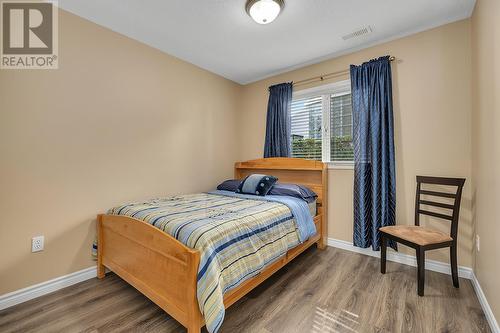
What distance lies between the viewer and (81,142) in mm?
2184

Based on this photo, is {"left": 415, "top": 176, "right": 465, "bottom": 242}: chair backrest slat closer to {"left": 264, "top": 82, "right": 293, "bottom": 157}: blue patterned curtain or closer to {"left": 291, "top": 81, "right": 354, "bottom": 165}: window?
{"left": 291, "top": 81, "right": 354, "bottom": 165}: window

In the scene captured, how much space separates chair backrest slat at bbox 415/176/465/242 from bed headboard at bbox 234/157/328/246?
3.26 ft

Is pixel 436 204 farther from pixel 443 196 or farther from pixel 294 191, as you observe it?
pixel 294 191

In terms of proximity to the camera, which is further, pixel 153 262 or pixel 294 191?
pixel 294 191

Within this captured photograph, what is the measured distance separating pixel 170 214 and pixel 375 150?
2221 millimetres

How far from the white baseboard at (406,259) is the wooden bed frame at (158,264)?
429 mm

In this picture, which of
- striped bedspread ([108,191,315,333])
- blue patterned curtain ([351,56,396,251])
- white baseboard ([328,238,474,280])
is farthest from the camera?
blue patterned curtain ([351,56,396,251])

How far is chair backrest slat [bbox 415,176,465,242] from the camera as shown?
2.01 metres

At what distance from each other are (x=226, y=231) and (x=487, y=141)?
6.60ft

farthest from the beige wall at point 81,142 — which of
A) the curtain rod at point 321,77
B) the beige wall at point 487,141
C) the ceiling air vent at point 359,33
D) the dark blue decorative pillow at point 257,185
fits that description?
the beige wall at point 487,141

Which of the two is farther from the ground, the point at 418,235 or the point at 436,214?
the point at 436,214

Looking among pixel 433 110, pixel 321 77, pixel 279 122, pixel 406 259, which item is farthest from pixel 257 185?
pixel 433 110

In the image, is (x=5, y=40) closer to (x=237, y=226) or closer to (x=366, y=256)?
(x=237, y=226)

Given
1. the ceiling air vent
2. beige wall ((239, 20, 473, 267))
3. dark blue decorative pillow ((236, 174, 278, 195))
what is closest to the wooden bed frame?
dark blue decorative pillow ((236, 174, 278, 195))
